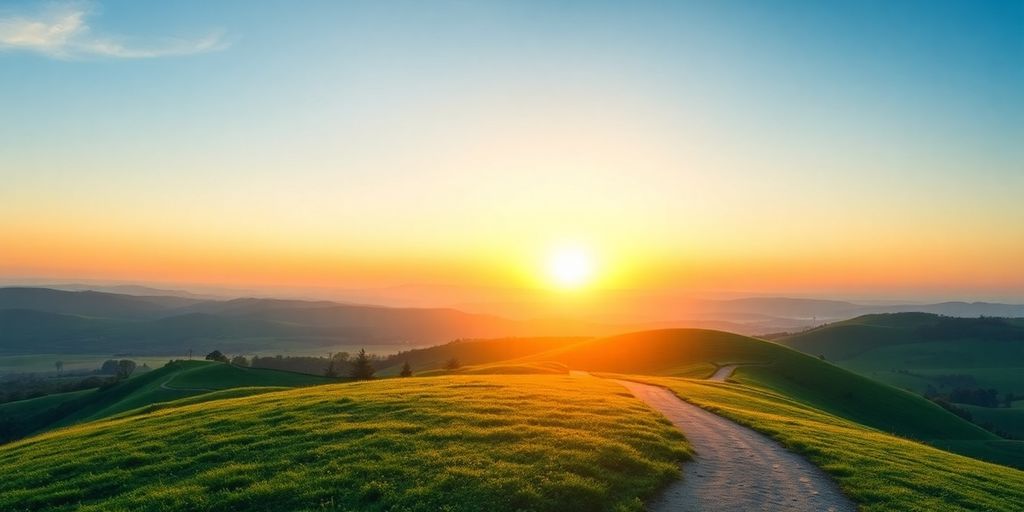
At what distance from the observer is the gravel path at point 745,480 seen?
738 inches

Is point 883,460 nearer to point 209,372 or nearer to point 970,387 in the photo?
point 209,372

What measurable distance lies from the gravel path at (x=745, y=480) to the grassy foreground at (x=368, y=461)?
41.9 inches

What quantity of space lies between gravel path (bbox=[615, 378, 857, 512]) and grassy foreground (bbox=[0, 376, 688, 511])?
107 cm

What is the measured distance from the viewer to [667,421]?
3173 centimetres

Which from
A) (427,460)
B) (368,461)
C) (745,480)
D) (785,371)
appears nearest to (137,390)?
(368,461)

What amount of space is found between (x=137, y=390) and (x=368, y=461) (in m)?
96.5

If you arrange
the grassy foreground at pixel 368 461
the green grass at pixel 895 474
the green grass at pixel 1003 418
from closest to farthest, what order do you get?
the grassy foreground at pixel 368 461 < the green grass at pixel 895 474 < the green grass at pixel 1003 418

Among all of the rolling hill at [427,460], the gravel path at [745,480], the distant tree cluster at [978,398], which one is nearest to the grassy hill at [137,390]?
the rolling hill at [427,460]

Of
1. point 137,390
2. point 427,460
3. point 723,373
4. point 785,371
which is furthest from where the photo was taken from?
point 785,371

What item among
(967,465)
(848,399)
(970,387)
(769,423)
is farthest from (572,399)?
(970,387)

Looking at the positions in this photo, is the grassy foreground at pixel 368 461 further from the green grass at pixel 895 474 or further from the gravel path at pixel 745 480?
the green grass at pixel 895 474

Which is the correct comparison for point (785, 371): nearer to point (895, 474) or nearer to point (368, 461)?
point (895, 474)

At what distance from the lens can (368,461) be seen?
20.4m

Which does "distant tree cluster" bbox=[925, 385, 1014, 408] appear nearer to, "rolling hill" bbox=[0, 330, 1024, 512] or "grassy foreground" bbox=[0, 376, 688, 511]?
"rolling hill" bbox=[0, 330, 1024, 512]
